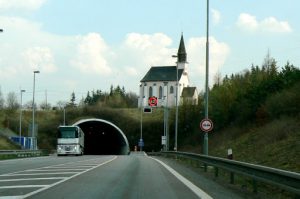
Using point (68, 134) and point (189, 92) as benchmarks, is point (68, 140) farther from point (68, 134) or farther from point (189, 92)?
point (189, 92)

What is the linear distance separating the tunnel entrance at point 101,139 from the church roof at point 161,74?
50.6m

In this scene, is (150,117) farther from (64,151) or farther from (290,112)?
(290,112)

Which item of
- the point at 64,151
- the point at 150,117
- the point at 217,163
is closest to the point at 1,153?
the point at 64,151

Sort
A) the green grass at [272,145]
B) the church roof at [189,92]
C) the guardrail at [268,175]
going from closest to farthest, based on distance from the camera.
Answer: the guardrail at [268,175] → the green grass at [272,145] → the church roof at [189,92]

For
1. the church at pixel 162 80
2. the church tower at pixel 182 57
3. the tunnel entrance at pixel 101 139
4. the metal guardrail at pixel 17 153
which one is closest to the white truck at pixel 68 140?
the metal guardrail at pixel 17 153

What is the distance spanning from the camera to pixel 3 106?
13062 cm

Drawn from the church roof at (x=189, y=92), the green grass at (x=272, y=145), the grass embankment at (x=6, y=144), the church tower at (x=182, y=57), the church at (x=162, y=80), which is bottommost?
the grass embankment at (x=6, y=144)

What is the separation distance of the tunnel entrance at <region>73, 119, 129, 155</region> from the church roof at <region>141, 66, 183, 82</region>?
50.6 meters

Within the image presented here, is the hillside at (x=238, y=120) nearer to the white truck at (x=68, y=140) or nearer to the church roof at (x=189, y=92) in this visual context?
the church roof at (x=189, y=92)

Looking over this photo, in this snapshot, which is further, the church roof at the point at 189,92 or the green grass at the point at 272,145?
the church roof at the point at 189,92

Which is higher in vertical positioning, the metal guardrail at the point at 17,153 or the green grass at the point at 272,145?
the green grass at the point at 272,145

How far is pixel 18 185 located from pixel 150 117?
110 meters

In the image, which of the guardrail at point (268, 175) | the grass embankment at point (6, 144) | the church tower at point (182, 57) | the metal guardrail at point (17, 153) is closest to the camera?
the guardrail at point (268, 175)

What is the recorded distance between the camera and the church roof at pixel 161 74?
545ft
